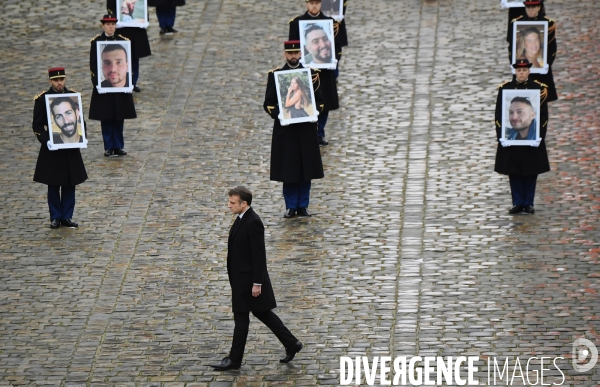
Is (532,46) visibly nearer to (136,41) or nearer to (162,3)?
(136,41)

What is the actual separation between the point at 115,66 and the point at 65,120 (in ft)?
8.01

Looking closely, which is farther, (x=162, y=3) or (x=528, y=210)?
(x=162, y=3)

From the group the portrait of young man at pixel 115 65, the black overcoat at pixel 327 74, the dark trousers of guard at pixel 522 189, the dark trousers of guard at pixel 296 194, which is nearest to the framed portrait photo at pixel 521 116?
the dark trousers of guard at pixel 522 189

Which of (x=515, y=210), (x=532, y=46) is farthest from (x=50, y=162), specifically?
(x=532, y=46)

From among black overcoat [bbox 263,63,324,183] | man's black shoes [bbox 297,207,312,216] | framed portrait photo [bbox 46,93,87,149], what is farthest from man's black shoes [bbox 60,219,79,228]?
man's black shoes [bbox 297,207,312,216]

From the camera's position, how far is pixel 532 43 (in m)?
17.8

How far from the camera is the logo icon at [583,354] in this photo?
1188cm

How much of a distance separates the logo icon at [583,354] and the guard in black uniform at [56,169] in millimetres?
6572

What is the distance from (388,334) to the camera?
1284 cm

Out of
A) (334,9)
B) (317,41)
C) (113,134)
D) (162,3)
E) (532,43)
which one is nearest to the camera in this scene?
(532,43)

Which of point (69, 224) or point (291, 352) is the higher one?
point (291, 352)

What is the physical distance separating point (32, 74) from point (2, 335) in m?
9.48

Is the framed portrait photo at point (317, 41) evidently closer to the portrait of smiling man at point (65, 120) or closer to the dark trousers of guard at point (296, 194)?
the dark trousers of guard at point (296, 194)

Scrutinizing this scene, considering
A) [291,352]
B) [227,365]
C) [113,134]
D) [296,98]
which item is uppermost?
[296,98]
